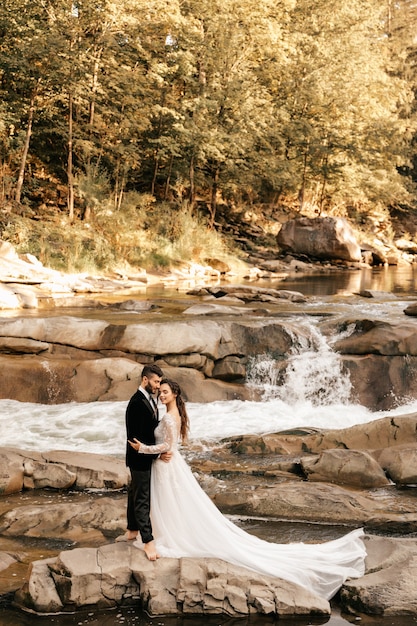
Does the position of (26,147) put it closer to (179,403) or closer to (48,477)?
(48,477)

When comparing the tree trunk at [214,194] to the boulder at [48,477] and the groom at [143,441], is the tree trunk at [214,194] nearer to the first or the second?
the boulder at [48,477]

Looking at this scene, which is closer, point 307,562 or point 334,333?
point 307,562

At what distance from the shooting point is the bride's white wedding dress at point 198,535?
18.7 ft

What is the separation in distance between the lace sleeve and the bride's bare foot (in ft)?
2.32

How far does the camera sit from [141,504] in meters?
5.82

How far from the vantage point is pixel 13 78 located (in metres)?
24.9

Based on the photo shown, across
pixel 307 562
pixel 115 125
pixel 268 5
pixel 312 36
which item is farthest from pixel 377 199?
pixel 307 562

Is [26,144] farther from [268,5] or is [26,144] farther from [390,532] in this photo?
[390,532]

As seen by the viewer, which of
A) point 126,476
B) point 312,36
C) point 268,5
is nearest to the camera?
point 126,476

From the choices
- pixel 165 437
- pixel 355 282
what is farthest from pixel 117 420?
pixel 355 282

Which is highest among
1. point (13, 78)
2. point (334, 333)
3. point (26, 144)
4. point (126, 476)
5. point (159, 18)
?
point (159, 18)

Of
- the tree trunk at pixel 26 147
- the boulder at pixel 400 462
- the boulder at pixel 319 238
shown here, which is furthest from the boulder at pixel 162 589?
the boulder at pixel 319 238

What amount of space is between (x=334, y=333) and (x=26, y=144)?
14.5m

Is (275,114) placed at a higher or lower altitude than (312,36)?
lower
